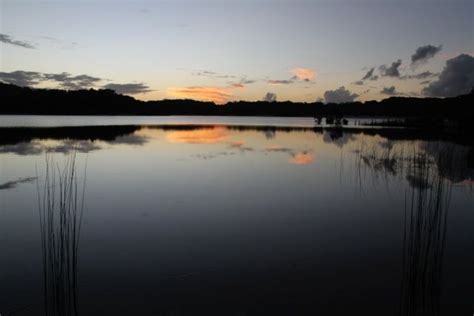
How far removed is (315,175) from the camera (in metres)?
19.6

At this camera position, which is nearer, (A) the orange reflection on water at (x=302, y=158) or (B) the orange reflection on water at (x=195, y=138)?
(A) the orange reflection on water at (x=302, y=158)

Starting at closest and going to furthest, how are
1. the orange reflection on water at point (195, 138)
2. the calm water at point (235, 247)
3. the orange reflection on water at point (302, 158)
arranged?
the calm water at point (235, 247) → the orange reflection on water at point (302, 158) → the orange reflection on water at point (195, 138)

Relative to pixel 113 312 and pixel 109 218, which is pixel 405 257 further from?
pixel 109 218

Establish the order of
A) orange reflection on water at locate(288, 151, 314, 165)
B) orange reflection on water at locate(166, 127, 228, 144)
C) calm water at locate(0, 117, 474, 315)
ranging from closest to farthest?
1. calm water at locate(0, 117, 474, 315)
2. orange reflection on water at locate(288, 151, 314, 165)
3. orange reflection on water at locate(166, 127, 228, 144)

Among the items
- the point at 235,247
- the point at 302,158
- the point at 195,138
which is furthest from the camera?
the point at 195,138

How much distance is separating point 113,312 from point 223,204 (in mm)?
7389

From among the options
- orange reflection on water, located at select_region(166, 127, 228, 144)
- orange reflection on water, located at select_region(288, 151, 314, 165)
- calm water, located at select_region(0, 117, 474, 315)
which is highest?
orange reflection on water, located at select_region(166, 127, 228, 144)

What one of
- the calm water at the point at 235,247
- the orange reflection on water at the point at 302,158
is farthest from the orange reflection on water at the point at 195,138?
the calm water at the point at 235,247

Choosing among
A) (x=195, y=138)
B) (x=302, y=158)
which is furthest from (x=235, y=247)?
(x=195, y=138)

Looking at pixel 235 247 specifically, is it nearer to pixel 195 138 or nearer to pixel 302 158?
pixel 302 158

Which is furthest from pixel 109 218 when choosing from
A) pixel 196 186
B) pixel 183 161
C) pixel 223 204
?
pixel 183 161

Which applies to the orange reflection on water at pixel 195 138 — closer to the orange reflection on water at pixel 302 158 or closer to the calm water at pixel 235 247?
the orange reflection on water at pixel 302 158

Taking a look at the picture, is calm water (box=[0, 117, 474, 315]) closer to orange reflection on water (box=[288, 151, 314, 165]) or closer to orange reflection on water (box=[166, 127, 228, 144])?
orange reflection on water (box=[288, 151, 314, 165])

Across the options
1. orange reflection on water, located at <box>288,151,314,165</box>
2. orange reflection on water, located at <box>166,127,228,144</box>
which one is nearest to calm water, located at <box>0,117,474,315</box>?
orange reflection on water, located at <box>288,151,314,165</box>
